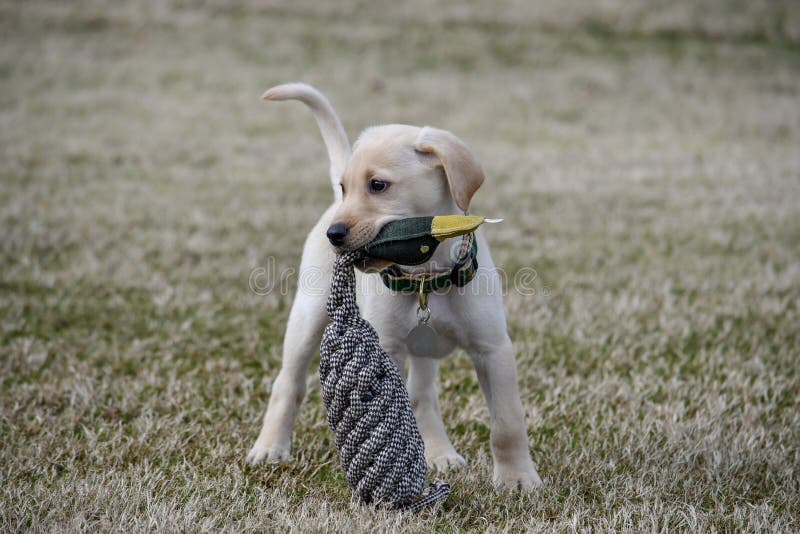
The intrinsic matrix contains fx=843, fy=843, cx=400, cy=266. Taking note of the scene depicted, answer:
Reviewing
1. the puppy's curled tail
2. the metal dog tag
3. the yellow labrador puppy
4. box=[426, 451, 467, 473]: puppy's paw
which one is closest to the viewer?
the yellow labrador puppy

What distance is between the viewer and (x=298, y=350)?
10.5ft

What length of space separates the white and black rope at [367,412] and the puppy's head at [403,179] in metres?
0.14

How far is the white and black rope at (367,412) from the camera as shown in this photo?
2.58m

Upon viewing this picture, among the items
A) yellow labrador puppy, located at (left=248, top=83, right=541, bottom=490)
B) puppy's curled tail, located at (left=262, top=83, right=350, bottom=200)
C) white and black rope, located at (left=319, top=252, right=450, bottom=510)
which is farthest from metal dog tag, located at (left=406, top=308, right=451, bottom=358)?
puppy's curled tail, located at (left=262, top=83, right=350, bottom=200)

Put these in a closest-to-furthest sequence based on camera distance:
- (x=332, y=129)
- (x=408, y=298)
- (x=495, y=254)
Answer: (x=408, y=298)
(x=332, y=129)
(x=495, y=254)

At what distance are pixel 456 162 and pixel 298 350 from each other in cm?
101

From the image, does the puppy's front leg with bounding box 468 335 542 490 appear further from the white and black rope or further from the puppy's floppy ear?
the puppy's floppy ear

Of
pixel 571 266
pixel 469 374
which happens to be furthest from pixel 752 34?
pixel 469 374

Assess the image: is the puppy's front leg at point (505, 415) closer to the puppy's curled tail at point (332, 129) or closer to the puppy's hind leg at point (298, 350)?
the puppy's hind leg at point (298, 350)

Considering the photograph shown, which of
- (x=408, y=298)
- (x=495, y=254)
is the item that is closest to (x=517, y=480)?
(x=408, y=298)

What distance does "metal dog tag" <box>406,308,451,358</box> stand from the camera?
2.84 metres

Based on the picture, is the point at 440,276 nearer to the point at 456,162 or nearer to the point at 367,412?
the point at 456,162

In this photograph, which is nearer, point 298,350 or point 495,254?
point 298,350

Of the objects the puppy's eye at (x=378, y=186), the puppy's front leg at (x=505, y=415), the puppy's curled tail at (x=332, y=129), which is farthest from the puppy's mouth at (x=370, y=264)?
the puppy's curled tail at (x=332, y=129)
